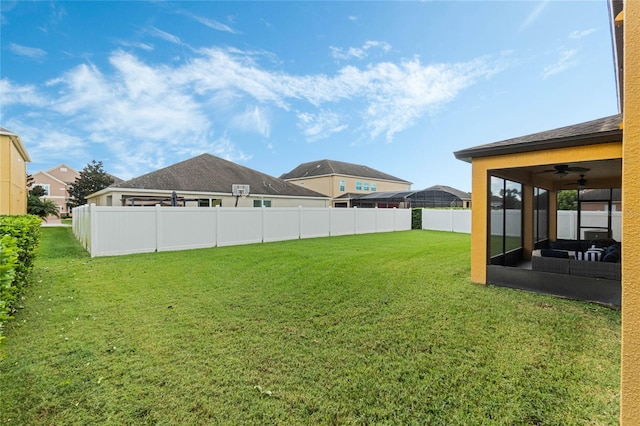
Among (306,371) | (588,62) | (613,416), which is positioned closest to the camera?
(613,416)

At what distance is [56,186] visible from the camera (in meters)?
42.0

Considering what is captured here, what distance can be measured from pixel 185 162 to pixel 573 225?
78.9 feet

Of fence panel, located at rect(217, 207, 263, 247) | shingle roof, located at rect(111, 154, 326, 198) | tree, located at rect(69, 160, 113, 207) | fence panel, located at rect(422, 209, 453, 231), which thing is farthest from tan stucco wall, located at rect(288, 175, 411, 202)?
tree, located at rect(69, 160, 113, 207)

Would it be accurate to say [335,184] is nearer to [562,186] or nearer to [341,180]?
[341,180]

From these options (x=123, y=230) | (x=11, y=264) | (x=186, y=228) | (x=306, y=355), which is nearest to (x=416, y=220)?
(x=186, y=228)

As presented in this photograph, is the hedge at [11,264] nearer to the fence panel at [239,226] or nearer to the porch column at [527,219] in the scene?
the fence panel at [239,226]

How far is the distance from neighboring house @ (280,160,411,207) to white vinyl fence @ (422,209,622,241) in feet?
46.3

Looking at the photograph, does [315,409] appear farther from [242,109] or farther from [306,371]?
[242,109]

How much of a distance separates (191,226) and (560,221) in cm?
1584

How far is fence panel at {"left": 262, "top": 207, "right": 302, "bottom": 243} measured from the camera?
14.6 metres

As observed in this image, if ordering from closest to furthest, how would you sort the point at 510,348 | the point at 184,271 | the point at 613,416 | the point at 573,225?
the point at 613,416, the point at 510,348, the point at 184,271, the point at 573,225

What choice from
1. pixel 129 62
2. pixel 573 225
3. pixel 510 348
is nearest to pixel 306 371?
pixel 510 348

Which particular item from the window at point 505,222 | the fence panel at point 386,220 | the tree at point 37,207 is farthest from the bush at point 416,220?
the tree at point 37,207

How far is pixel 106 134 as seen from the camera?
79.8 feet
